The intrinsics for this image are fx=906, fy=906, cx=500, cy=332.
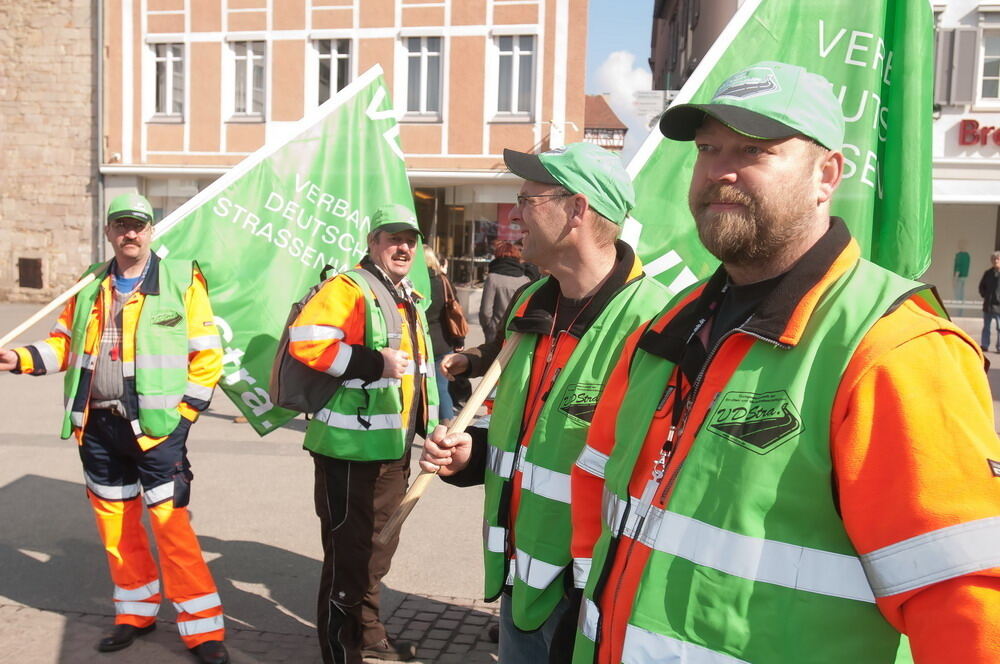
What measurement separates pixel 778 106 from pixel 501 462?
1.43 metres

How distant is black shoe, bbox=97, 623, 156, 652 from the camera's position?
161 inches

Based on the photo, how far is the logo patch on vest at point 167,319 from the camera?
412cm

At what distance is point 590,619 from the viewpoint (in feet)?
5.66

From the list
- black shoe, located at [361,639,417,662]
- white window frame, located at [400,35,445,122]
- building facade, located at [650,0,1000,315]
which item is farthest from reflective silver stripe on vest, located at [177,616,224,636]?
building facade, located at [650,0,1000,315]

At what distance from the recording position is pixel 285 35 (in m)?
21.2

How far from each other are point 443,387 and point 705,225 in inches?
298

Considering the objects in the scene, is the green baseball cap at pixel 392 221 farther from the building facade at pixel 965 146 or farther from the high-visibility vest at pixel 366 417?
the building facade at pixel 965 146

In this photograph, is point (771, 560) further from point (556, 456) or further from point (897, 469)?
point (556, 456)

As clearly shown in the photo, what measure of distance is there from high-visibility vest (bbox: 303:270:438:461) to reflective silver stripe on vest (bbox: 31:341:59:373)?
1428 millimetres

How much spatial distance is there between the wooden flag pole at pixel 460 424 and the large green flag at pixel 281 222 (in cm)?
264

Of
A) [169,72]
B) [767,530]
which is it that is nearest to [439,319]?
[767,530]

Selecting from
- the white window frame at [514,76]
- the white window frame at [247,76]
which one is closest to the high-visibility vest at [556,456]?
the white window frame at [514,76]

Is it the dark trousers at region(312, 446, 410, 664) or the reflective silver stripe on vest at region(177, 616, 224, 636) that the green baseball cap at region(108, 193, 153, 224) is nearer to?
the dark trousers at region(312, 446, 410, 664)

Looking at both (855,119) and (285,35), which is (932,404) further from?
(285,35)
